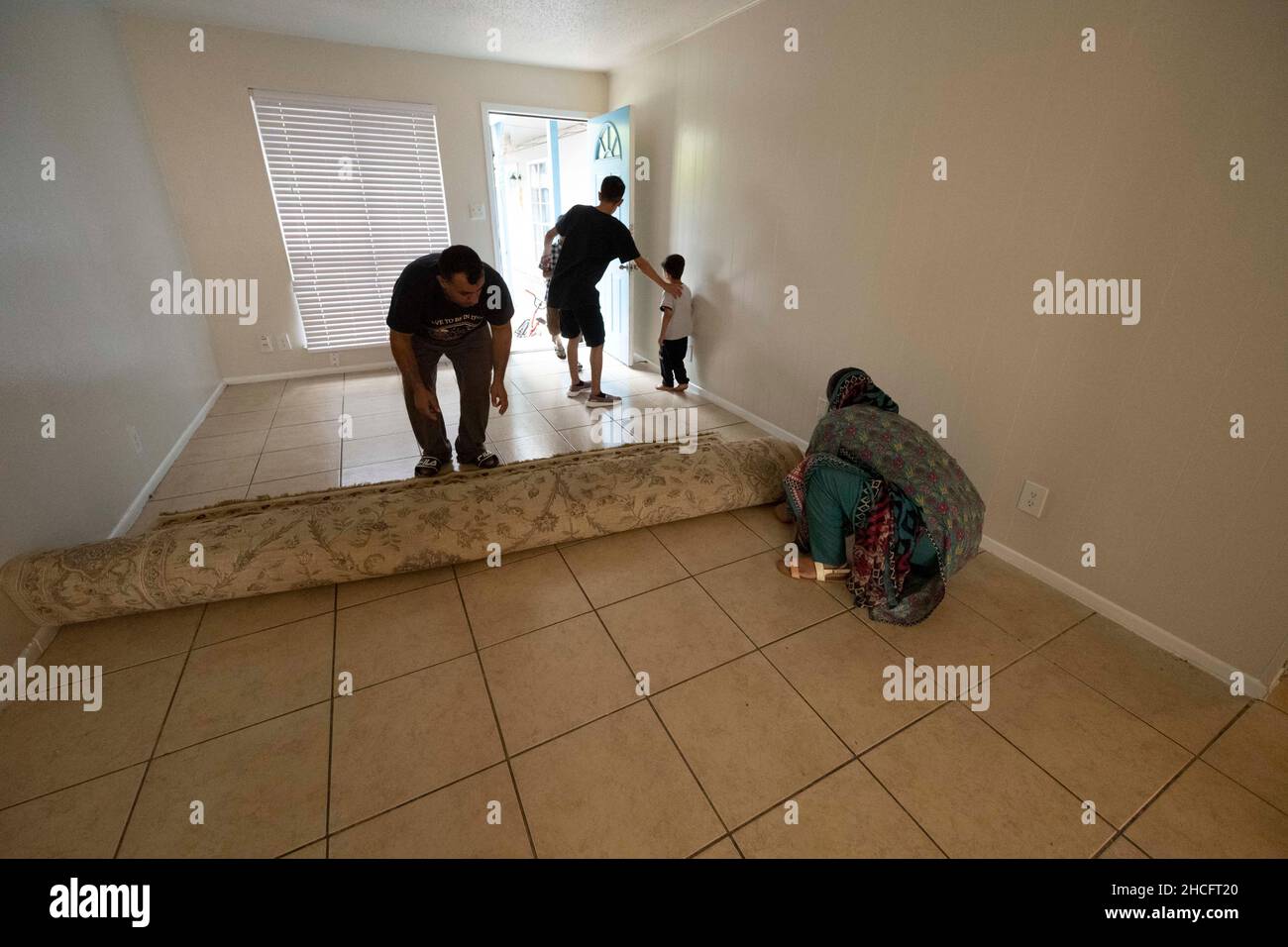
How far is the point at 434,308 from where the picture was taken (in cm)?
236

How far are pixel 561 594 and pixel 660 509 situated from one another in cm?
57

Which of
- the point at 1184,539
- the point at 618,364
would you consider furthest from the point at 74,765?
the point at 618,364

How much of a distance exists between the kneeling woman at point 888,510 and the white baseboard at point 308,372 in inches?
142

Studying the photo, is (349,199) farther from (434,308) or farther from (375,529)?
(375,529)

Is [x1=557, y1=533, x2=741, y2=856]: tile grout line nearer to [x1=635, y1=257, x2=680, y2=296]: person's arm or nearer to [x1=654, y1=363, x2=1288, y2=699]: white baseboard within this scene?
[x1=654, y1=363, x2=1288, y2=699]: white baseboard

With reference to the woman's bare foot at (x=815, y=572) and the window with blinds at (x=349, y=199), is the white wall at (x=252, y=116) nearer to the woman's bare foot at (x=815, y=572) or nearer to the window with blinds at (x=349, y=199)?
the window with blinds at (x=349, y=199)

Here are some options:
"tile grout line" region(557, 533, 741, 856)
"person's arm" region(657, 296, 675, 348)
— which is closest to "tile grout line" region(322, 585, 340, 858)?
"tile grout line" region(557, 533, 741, 856)

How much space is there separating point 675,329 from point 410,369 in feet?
6.33

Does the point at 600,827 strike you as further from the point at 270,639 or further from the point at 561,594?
the point at 270,639

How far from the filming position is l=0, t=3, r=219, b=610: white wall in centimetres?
178

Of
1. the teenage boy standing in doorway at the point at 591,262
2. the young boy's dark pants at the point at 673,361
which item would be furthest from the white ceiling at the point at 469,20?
the young boy's dark pants at the point at 673,361

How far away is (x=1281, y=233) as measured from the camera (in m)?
1.35

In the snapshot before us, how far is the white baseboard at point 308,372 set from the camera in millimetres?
4070
